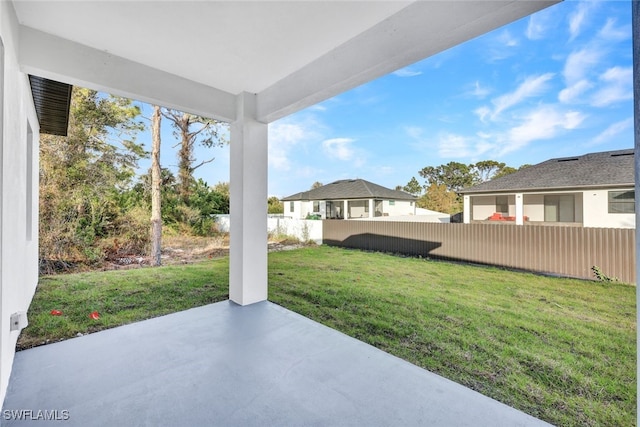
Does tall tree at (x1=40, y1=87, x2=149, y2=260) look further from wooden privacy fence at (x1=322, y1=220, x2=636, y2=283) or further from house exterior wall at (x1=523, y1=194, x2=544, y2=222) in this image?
house exterior wall at (x1=523, y1=194, x2=544, y2=222)

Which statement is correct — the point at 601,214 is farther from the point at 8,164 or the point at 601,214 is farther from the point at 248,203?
the point at 8,164

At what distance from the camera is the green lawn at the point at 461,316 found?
80.1 inches

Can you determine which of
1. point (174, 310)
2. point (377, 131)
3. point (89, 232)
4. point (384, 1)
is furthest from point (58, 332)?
point (377, 131)

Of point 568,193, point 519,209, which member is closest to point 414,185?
point 519,209

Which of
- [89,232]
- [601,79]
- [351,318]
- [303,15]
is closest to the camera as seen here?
[303,15]

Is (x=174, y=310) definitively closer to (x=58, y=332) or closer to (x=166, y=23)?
(x=58, y=332)

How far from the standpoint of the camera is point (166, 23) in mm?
2010

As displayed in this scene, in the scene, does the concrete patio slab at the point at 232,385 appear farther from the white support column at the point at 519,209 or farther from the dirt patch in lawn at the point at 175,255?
the white support column at the point at 519,209

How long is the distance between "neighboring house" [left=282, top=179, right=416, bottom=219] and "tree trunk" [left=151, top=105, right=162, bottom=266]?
7858 mm

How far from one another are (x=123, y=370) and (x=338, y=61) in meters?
2.97

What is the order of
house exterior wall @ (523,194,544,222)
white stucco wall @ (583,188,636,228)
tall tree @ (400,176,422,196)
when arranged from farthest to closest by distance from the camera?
tall tree @ (400,176,422,196)
house exterior wall @ (523,194,544,222)
white stucco wall @ (583,188,636,228)

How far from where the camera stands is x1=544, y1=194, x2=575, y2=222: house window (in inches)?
161

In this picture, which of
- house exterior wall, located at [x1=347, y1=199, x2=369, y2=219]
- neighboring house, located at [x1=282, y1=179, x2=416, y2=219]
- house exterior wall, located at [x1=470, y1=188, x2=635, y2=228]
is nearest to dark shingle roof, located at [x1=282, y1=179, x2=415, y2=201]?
neighboring house, located at [x1=282, y1=179, x2=416, y2=219]

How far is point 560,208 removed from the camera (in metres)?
4.36
